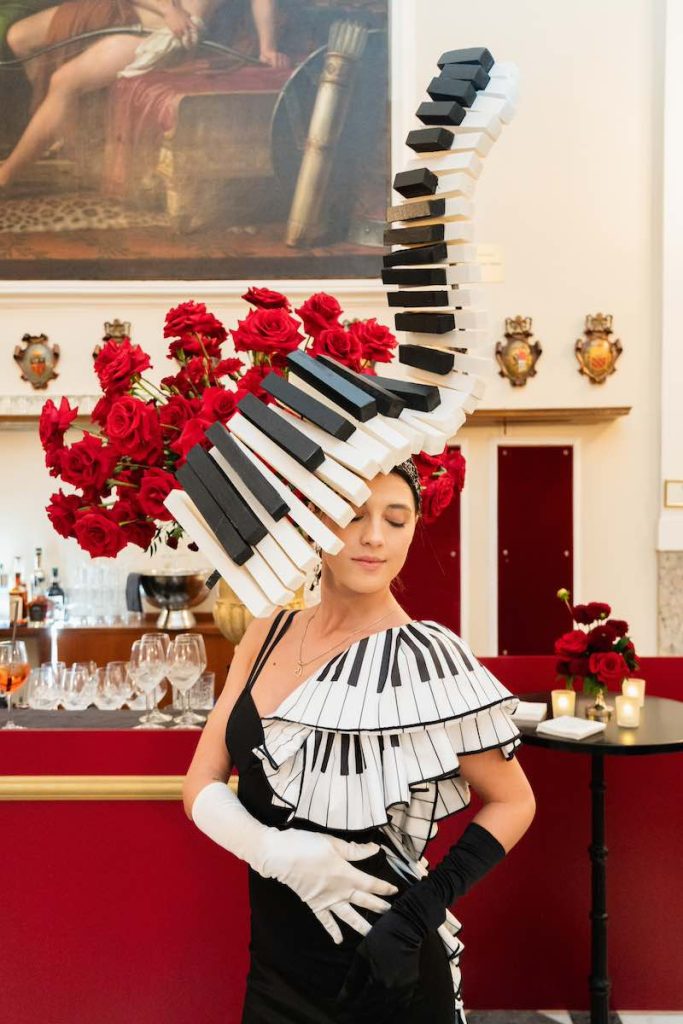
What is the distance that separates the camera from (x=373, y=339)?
2.08 metres

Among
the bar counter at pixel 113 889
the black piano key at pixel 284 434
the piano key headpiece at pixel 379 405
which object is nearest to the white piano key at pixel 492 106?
the piano key headpiece at pixel 379 405

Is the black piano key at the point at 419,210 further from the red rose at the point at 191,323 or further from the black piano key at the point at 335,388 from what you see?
the red rose at the point at 191,323

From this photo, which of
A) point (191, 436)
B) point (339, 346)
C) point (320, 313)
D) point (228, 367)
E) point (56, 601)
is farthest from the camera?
point (56, 601)

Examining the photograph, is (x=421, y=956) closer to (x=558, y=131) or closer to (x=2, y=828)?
(x=2, y=828)

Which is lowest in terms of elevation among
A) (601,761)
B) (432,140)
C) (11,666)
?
(601,761)

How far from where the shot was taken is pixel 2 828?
2279 mm

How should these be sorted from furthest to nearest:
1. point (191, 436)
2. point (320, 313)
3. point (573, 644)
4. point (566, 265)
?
point (566, 265) → point (573, 644) → point (320, 313) → point (191, 436)

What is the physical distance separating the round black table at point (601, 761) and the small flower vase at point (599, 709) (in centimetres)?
4

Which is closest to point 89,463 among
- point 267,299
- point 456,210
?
point 267,299

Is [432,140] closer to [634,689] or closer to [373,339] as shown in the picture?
[373,339]

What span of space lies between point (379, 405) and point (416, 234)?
311mm

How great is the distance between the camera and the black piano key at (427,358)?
158 centimetres

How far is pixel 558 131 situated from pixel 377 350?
4.14 meters

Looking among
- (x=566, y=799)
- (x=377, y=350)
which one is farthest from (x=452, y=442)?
(x=377, y=350)
